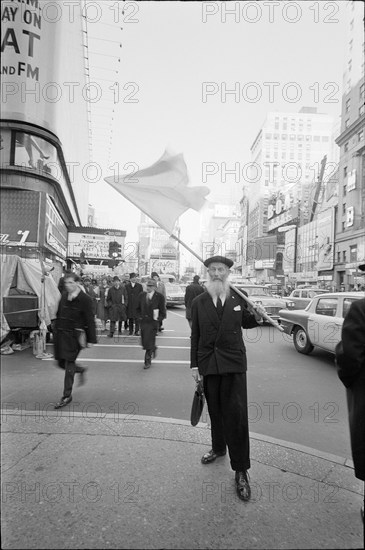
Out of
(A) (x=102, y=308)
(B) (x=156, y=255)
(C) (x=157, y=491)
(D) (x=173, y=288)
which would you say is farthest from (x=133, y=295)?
(B) (x=156, y=255)

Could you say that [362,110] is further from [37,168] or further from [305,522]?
[305,522]

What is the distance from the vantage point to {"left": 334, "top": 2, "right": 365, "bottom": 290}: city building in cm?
4594

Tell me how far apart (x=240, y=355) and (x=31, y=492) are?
196 centimetres

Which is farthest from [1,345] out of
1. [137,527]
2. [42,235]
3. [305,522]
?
[305,522]

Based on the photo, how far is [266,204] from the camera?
4567 inches

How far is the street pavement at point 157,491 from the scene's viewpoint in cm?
226

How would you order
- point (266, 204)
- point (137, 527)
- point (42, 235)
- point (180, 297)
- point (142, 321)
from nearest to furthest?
1. point (137, 527)
2. point (142, 321)
3. point (42, 235)
4. point (180, 297)
5. point (266, 204)

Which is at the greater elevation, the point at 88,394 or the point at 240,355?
the point at 240,355

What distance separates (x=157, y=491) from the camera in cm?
272

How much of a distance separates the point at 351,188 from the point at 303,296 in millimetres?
36328

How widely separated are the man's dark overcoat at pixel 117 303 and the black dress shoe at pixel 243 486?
849 cm

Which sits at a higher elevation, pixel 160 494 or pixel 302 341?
pixel 302 341

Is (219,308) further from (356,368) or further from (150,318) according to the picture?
(150,318)

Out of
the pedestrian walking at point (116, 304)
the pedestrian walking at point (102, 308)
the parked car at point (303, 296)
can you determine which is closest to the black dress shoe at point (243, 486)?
the pedestrian walking at point (116, 304)
